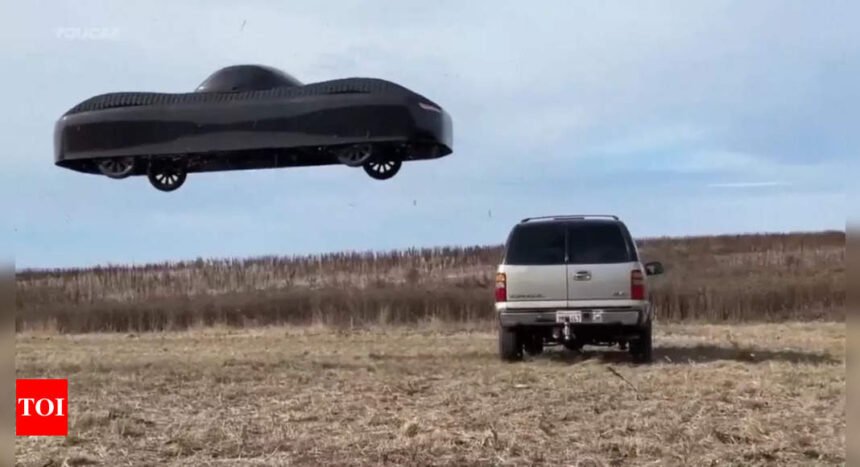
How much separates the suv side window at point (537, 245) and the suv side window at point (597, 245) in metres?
0.13

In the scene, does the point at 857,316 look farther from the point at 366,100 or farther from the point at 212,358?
the point at 212,358

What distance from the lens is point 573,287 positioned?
11570 mm

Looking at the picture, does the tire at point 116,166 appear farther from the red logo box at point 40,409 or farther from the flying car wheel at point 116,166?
the red logo box at point 40,409

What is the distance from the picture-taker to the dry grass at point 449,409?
21.2 ft

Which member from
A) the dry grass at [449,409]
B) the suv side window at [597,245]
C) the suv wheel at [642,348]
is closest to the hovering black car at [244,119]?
the dry grass at [449,409]

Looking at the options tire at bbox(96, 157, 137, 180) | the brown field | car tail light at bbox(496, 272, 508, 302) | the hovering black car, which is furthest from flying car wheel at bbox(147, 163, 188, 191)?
the brown field

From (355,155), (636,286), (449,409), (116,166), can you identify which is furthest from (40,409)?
(636,286)

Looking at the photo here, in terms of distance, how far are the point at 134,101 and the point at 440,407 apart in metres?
3.73

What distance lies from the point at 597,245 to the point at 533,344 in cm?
180

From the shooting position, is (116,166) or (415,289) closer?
(116,166)

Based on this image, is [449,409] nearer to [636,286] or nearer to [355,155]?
[355,155]

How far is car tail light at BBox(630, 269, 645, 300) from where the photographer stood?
11.5 meters

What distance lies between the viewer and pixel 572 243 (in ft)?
38.8

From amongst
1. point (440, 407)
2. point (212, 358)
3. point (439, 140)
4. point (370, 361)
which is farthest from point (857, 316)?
point (212, 358)
